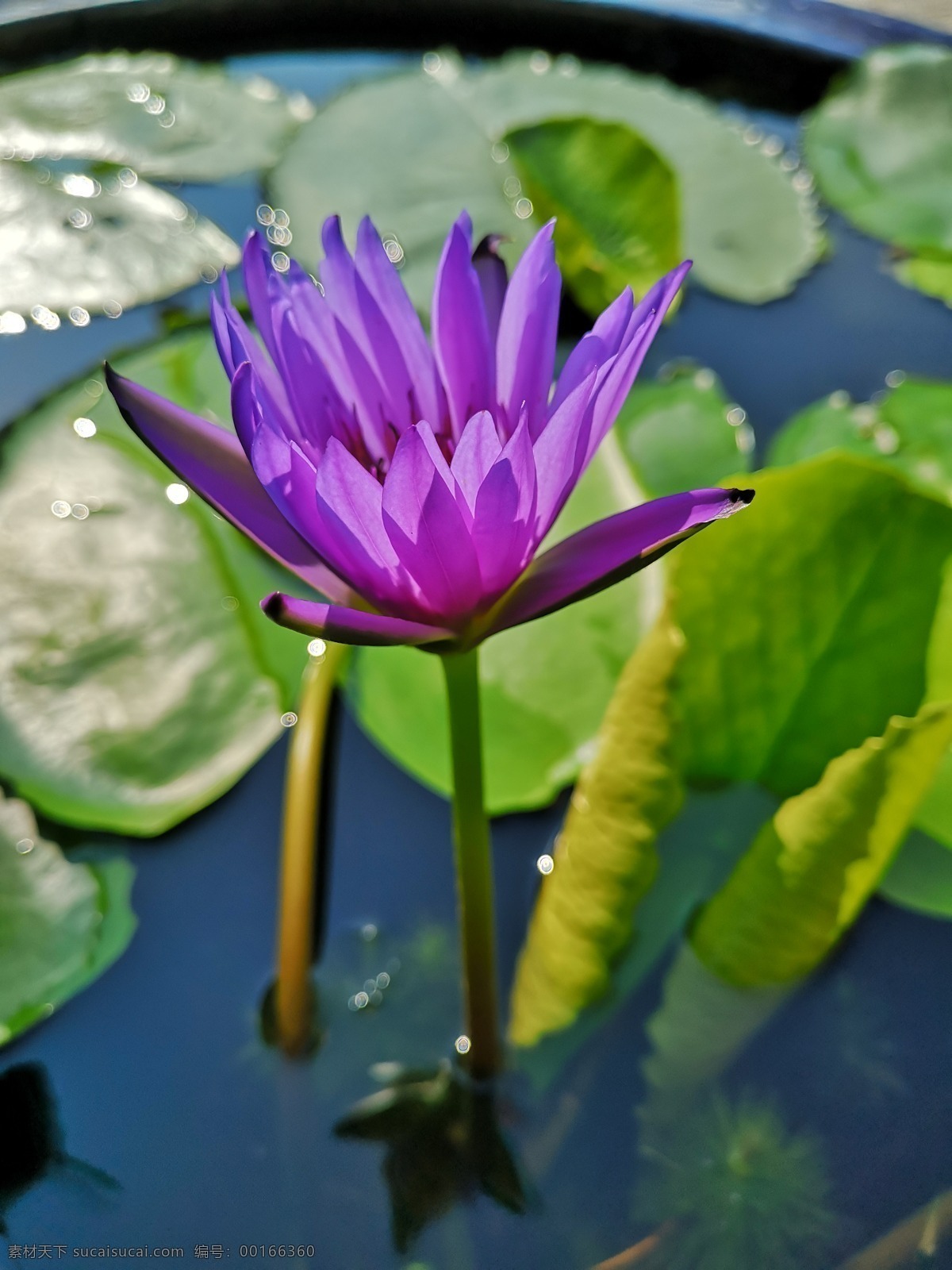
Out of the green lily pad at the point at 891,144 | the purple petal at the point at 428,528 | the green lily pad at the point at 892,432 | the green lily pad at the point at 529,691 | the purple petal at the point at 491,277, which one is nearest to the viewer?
the purple petal at the point at 428,528

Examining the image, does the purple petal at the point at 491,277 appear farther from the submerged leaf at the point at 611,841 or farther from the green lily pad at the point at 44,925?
the green lily pad at the point at 44,925

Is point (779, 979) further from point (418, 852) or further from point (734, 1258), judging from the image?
point (418, 852)

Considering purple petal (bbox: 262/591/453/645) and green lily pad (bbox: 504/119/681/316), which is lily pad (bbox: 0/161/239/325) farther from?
purple petal (bbox: 262/591/453/645)

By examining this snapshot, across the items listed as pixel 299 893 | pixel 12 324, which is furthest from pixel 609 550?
pixel 12 324

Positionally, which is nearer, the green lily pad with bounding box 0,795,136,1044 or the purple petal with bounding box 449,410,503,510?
the purple petal with bounding box 449,410,503,510

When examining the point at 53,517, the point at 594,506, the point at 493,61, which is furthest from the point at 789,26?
the point at 53,517

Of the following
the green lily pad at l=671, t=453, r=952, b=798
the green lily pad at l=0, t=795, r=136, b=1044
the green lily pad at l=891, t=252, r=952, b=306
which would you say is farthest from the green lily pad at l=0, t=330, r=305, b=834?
the green lily pad at l=891, t=252, r=952, b=306

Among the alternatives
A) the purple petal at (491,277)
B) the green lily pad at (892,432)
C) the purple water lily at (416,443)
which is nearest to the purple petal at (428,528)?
the purple water lily at (416,443)

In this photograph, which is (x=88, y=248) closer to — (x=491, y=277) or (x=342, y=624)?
(x=491, y=277)
